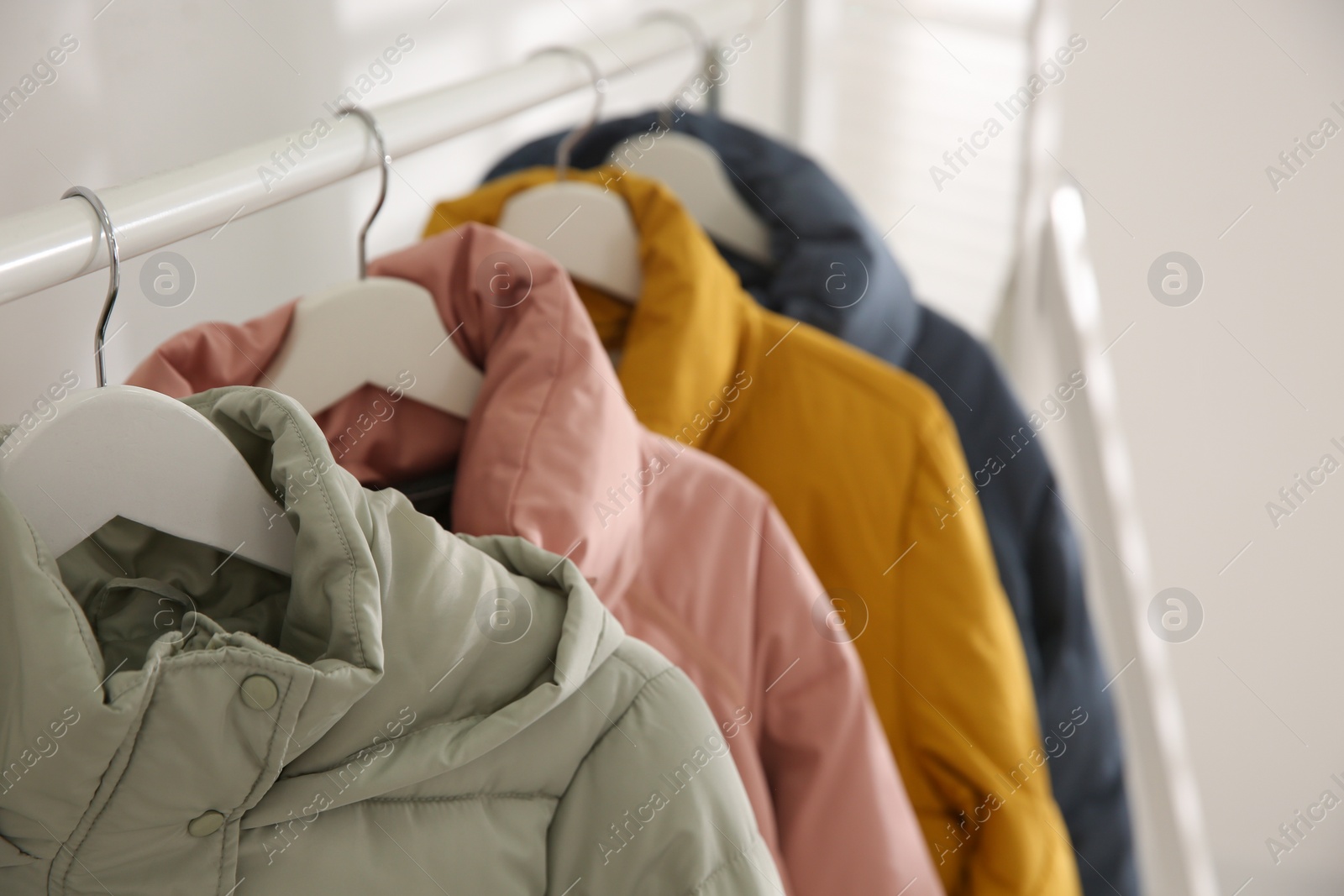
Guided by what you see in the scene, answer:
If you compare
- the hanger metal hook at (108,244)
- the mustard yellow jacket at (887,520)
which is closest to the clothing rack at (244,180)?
the hanger metal hook at (108,244)

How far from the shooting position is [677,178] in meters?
1.05

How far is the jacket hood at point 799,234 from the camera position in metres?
0.98

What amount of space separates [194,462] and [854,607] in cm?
59

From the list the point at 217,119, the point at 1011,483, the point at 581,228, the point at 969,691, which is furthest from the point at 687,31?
the point at 969,691

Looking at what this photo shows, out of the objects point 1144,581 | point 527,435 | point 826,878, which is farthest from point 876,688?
point 1144,581

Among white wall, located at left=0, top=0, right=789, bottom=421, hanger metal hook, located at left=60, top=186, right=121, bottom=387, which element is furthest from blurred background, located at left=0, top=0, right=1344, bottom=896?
hanger metal hook, located at left=60, top=186, right=121, bottom=387

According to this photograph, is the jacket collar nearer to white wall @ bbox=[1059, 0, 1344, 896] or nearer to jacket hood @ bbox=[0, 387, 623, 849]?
jacket hood @ bbox=[0, 387, 623, 849]

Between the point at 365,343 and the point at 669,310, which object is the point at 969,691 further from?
the point at 365,343

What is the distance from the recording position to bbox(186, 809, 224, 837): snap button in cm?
44

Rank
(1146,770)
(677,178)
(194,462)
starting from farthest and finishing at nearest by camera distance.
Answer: (1146,770), (677,178), (194,462)

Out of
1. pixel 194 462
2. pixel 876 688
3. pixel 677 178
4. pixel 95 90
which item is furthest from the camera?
pixel 677 178

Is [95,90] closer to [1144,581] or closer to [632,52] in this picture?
[632,52]

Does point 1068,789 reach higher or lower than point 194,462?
lower

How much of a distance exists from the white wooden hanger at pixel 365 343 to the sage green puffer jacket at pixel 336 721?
0.16 m
